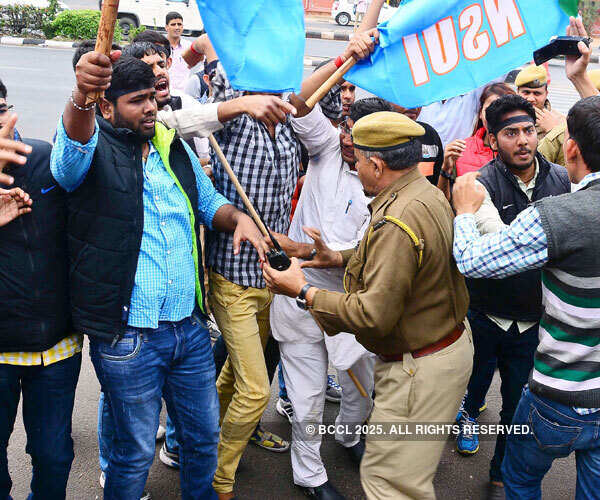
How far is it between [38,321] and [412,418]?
1565mm

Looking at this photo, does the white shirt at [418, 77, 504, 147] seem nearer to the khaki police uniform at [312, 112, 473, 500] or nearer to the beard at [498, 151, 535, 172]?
the beard at [498, 151, 535, 172]

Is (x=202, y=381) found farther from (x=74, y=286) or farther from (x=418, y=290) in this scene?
(x=418, y=290)

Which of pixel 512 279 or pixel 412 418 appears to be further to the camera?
pixel 512 279

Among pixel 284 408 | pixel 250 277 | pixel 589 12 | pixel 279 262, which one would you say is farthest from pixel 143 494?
pixel 589 12

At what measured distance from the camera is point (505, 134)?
325cm

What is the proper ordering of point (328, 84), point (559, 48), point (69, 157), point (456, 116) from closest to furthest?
point (69, 157), point (328, 84), point (559, 48), point (456, 116)

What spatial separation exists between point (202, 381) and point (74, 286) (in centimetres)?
71

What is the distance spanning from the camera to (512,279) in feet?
10.4

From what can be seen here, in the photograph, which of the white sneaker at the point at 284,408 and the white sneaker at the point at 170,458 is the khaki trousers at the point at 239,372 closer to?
the white sneaker at the point at 170,458

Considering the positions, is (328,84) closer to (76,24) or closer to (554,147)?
(554,147)

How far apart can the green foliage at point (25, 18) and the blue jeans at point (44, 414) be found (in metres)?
18.9

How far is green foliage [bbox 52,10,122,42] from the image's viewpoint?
59.4 feet

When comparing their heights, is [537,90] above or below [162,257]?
below

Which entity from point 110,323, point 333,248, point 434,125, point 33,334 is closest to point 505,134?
point 333,248
